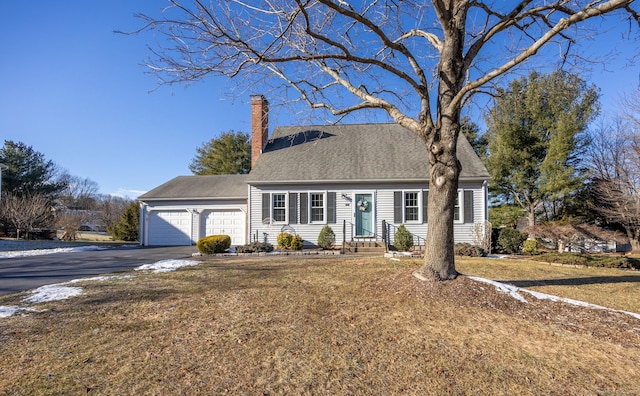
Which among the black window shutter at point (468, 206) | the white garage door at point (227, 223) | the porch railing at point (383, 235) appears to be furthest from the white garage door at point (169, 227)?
the black window shutter at point (468, 206)

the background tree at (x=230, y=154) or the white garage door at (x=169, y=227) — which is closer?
the white garage door at (x=169, y=227)

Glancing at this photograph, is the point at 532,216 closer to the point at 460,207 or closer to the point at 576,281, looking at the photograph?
the point at 460,207

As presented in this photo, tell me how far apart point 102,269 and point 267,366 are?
7.77 m

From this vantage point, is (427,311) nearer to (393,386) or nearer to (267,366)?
(393,386)

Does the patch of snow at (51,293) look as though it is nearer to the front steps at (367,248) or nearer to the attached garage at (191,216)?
the front steps at (367,248)

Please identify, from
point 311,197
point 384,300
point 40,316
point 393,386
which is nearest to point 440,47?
point 384,300

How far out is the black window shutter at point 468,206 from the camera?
549 inches

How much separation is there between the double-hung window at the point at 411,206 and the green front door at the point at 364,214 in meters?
1.52

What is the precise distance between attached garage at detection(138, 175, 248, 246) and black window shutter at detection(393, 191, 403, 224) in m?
7.58

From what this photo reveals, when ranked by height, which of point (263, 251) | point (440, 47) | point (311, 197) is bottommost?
point (263, 251)

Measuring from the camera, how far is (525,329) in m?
3.97

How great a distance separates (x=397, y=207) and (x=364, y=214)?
4.82 ft

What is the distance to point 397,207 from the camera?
1427 centimetres

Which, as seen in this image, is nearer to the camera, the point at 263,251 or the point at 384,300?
the point at 384,300
